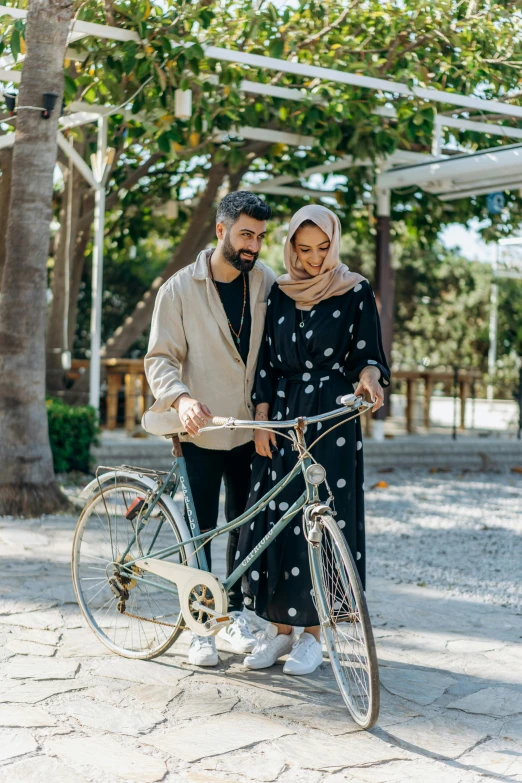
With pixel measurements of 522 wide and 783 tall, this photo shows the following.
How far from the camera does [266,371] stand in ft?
12.0

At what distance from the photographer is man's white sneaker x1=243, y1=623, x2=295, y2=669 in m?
3.65

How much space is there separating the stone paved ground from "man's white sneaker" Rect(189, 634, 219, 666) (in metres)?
0.04

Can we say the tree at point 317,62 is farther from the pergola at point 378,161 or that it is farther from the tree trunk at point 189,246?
the tree trunk at point 189,246

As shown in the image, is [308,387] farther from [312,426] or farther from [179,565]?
[179,565]

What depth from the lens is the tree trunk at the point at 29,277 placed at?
632 centimetres

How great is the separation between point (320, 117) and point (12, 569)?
5259mm

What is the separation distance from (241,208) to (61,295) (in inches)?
288

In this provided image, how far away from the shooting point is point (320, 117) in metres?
8.71

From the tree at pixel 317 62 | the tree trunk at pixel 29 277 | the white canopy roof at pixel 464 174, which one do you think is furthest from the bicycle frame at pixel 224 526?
the white canopy roof at pixel 464 174

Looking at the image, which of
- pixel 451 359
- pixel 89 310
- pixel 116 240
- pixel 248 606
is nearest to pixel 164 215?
pixel 116 240

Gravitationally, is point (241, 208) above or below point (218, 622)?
above

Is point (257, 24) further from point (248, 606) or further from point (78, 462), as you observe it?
point (248, 606)

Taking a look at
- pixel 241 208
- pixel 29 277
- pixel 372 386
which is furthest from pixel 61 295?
pixel 372 386

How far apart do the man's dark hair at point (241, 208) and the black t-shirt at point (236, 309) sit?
268 mm
